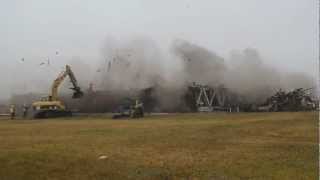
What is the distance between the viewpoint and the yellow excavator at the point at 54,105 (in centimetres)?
7064

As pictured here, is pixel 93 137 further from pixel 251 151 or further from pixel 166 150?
pixel 251 151

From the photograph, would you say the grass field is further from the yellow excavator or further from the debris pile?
the debris pile

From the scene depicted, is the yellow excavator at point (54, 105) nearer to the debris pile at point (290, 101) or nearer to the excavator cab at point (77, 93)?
the excavator cab at point (77, 93)

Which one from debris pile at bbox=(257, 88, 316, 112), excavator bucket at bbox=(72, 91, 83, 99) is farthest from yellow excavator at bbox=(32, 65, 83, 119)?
debris pile at bbox=(257, 88, 316, 112)

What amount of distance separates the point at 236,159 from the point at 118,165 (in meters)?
4.92

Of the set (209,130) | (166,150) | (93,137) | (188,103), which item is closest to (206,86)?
(188,103)

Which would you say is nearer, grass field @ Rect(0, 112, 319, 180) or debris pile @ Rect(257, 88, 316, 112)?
grass field @ Rect(0, 112, 319, 180)

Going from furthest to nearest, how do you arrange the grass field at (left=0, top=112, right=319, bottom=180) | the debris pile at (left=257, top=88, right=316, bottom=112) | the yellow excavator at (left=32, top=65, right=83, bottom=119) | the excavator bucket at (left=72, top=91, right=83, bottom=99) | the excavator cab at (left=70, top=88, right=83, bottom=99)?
the debris pile at (left=257, top=88, right=316, bottom=112), the excavator bucket at (left=72, top=91, right=83, bottom=99), the excavator cab at (left=70, top=88, right=83, bottom=99), the yellow excavator at (left=32, top=65, right=83, bottom=119), the grass field at (left=0, top=112, right=319, bottom=180)

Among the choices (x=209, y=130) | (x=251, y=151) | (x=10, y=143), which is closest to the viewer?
(x=251, y=151)

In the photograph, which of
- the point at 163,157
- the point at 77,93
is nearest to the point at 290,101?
the point at 77,93

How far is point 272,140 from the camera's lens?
96.4 ft

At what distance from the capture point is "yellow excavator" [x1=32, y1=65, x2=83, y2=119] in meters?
70.6

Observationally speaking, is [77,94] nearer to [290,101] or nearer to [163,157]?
[290,101]

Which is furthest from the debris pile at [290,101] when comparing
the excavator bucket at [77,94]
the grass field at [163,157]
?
the grass field at [163,157]
